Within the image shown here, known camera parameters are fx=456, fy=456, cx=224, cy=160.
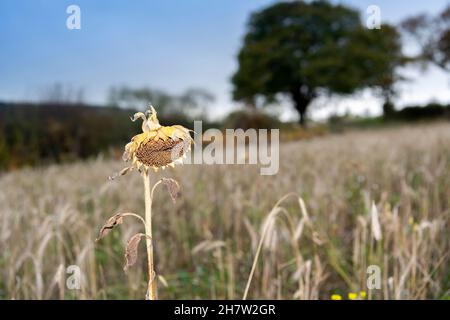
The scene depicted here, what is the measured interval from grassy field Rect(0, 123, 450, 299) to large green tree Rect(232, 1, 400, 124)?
51.3 feet

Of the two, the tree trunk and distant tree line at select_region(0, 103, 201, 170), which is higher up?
the tree trunk

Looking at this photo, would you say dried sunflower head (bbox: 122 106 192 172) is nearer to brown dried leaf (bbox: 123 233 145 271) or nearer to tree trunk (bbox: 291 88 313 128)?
brown dried leaf (bbox: 123 233 145 271)

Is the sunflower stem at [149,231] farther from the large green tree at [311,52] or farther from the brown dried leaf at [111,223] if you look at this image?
the large green tree at [311,52]

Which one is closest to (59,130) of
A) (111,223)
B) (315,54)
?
(111,223)

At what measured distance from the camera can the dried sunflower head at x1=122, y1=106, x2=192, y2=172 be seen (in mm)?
507

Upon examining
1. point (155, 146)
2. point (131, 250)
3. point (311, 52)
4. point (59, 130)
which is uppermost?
point (311, 52)

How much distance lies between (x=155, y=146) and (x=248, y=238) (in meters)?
1.67

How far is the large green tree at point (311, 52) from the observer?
727 inches

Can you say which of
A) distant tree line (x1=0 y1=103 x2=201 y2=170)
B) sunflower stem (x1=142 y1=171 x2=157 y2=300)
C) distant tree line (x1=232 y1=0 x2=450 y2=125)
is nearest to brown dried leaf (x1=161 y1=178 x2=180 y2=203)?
sunflower stem (x1=142 y1=171 x2=157 y2=300)

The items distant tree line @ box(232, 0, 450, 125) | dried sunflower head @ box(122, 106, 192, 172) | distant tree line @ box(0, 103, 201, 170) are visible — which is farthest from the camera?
distant tree line @ box(232, 0, 450, 125)

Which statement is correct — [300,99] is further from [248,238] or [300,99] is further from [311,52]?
[248,238]

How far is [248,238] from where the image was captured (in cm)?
212
